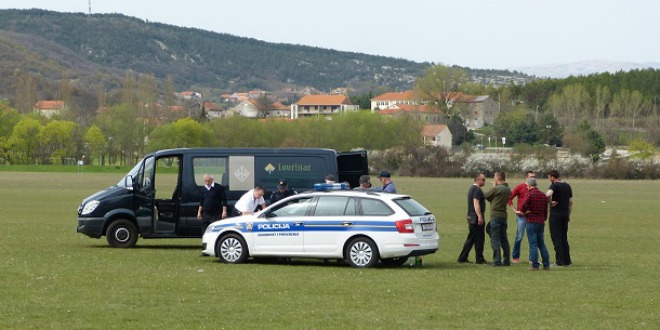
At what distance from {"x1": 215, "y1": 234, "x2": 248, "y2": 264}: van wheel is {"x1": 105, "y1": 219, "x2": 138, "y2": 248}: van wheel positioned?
483 centimetres

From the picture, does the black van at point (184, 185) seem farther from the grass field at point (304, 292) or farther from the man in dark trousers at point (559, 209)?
the man in dark trousers at point (559, 209)

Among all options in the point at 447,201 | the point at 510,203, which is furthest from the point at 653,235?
the point at 447,201

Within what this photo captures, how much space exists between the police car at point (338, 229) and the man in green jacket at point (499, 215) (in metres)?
1.51

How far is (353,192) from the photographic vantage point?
68.5 feet

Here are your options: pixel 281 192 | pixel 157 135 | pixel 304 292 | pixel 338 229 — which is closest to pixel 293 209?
pixel 338 229

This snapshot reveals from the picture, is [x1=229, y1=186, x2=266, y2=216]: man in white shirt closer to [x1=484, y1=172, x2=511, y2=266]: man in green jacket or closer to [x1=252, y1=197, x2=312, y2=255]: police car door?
[x1=252, y1=197, x2=312, y2=255]: police car door

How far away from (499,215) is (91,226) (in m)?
9.77

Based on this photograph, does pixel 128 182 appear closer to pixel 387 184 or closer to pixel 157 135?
pixel 387 184

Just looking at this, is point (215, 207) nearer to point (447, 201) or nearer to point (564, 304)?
point (564, 304)

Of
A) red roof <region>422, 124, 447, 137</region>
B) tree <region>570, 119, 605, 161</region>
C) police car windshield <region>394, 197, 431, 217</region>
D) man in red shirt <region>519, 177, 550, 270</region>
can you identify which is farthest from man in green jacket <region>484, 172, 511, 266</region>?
red roof <region>422, 124, 447, 137</region>

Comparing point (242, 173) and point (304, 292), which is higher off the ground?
point (242, 173)

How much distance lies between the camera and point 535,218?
21062 millimetres

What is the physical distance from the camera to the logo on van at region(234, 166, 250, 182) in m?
25.7

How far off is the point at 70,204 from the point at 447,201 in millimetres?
19234
